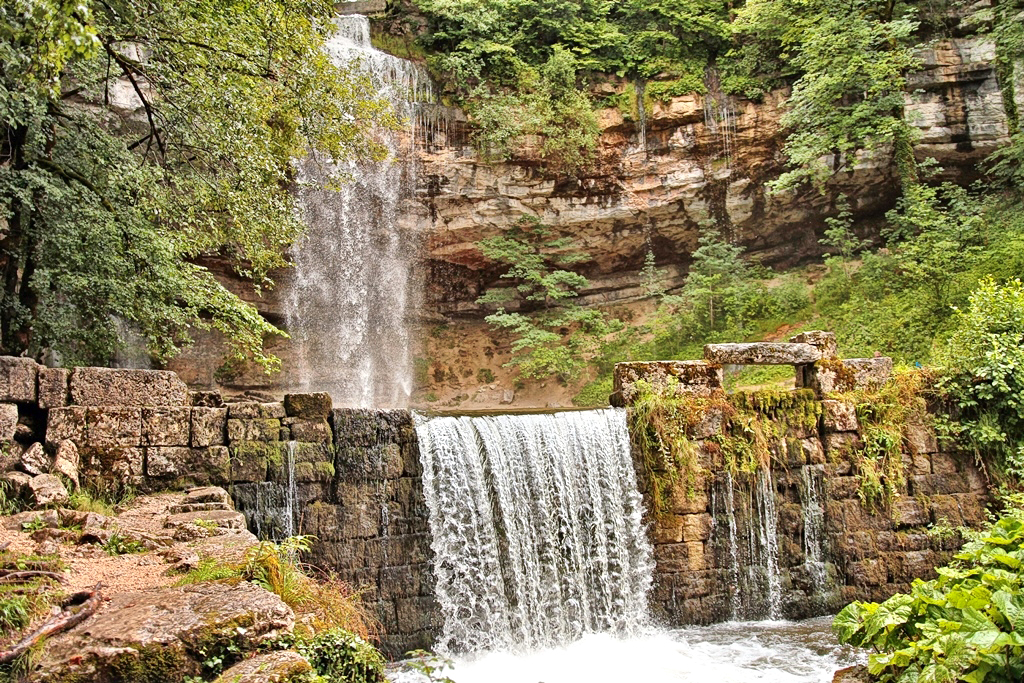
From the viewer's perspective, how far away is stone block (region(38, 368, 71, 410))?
5.87 m

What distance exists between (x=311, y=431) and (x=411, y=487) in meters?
1.25

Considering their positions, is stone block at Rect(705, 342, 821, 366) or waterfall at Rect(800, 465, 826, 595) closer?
waterfall at Rect(800, 465, 826, 595)

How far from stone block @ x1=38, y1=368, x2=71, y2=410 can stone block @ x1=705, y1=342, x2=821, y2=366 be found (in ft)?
23.3

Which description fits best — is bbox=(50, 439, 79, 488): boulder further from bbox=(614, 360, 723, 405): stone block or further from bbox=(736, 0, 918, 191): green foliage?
bbox=(736, 0, 918, 191): green foliage

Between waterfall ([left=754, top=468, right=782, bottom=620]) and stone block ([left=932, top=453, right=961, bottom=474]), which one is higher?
stone block ([left=932, top=453, right=961, bottom=474])

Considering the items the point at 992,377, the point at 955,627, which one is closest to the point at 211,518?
the point at 955,627

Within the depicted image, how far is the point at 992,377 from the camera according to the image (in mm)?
9016

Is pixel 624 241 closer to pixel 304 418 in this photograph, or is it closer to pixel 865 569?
pixel 865 569

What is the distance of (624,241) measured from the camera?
54.6ft

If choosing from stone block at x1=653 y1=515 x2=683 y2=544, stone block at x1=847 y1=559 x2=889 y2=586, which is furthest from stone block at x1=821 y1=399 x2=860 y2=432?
stone block at x1=653 y1=515 x2=683 y2=544

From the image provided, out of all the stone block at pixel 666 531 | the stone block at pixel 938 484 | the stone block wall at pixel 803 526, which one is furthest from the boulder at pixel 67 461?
the stone block at pixel 938 484

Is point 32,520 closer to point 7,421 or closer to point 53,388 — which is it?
point 7,421

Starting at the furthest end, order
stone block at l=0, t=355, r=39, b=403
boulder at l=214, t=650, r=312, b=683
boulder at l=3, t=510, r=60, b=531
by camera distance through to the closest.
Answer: stone block at l=0, t=355, r=39, b=403
boulder at l=3, t=510, r=60, b=531
boulder at l=214, t=650, r=312, b=683

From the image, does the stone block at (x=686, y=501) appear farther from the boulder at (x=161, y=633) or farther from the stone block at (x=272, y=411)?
the boulder at (x=161, y=633)
